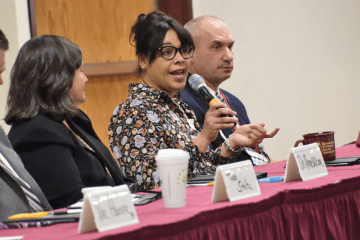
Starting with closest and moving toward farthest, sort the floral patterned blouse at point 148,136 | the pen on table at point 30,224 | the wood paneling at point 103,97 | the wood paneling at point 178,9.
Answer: the pen on table at point 30,224
the floral patterned blouse at point 148,136
the wood paneling at point 103,97
the wood paneling at point 178,9

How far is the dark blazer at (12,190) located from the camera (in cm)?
120

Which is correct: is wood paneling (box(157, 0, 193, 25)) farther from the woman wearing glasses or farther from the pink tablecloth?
the pink tablecloth

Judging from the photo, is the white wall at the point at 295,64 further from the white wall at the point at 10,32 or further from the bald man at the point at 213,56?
the white wall at the point at 10,32

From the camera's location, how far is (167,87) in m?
1.97

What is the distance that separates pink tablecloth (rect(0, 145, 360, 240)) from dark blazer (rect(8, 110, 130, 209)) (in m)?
0.40

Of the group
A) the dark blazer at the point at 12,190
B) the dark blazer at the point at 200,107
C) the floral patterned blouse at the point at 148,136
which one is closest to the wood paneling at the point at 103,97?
the dark blazer at the point at 200,107

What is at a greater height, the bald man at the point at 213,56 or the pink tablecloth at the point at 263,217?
the bald man at the point at 213,56

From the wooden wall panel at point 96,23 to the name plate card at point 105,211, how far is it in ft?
9.16

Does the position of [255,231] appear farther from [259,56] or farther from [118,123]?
[259,56]

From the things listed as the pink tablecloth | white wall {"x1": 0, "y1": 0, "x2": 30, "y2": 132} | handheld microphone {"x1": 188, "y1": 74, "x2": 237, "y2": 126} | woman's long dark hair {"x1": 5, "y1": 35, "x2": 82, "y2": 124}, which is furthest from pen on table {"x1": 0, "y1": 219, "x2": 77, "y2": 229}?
white wall {"x1": 0, "y1": 0, "x2": 30, "y2": 132}

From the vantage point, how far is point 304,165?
119 centimetres

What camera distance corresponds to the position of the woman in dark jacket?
1430 mm

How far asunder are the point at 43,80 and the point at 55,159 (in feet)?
1.09

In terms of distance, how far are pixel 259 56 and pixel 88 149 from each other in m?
2.54
